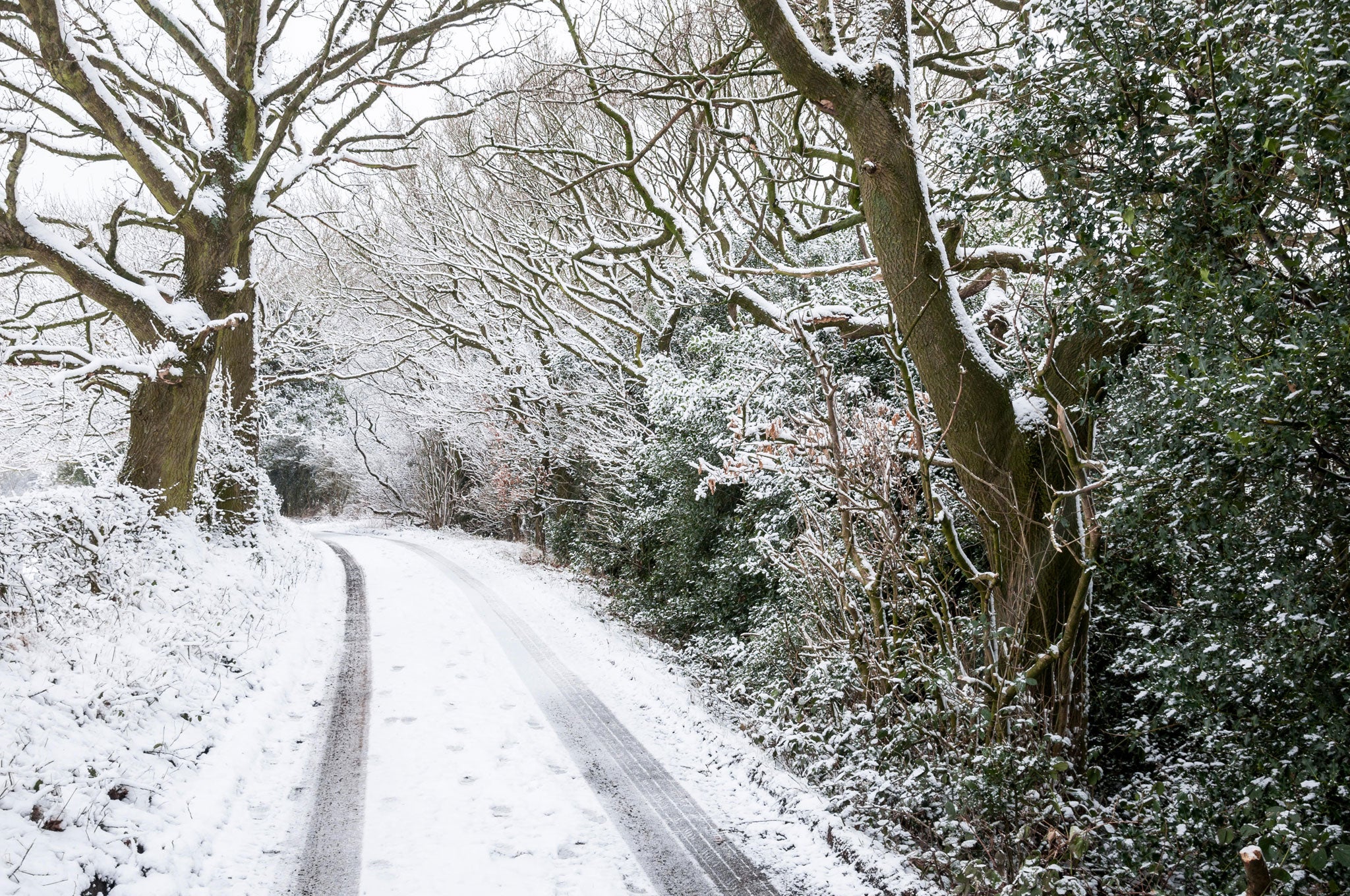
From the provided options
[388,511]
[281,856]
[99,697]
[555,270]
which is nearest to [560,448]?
[555,270]

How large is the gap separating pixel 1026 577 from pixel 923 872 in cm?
195

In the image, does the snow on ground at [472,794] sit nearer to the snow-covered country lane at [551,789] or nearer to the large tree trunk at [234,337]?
the snow-covered country lane at [551,789]

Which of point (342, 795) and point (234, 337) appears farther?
point (234, 337)

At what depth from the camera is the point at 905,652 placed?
5867mm

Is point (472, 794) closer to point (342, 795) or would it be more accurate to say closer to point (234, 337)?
point (342, 795)

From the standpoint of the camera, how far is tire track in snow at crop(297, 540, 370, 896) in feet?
12.9

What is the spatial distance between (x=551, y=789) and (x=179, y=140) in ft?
35.4

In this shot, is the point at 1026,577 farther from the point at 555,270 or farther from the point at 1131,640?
the point at 555,270

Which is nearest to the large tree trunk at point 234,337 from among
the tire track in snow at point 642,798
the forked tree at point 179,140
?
the forked tree at point 179,140

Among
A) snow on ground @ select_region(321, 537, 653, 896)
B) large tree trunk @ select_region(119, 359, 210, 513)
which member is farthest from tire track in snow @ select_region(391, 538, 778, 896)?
large tree trunk @ select_region(119, 359, 210, 513)

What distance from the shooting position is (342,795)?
486 cm

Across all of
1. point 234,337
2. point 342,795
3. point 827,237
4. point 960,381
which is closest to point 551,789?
point 342,795

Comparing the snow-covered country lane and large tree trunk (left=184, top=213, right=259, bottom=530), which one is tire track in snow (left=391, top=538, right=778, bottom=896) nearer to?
the snow-covered country lane

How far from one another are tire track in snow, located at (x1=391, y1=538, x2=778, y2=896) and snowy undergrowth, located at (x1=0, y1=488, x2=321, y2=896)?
236cm
